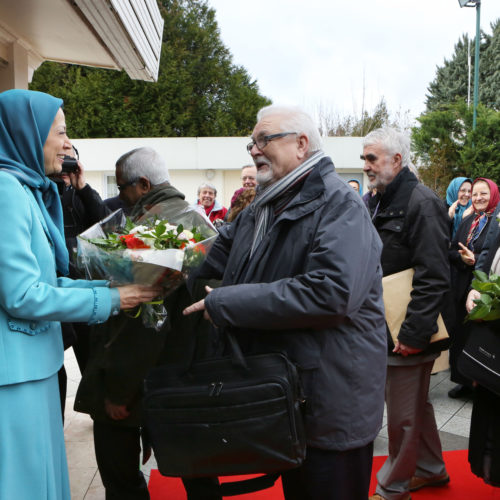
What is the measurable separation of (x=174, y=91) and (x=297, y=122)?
89.4 feet

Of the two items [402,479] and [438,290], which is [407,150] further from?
[402,479]

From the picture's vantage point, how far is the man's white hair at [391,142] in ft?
10.2

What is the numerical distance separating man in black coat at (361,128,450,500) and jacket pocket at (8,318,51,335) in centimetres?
193

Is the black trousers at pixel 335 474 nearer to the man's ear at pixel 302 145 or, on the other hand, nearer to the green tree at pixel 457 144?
the man's ear at pixel 302 145

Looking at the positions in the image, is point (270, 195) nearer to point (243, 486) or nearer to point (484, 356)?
point (243, 486)

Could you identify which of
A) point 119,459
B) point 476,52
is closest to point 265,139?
point 119,459

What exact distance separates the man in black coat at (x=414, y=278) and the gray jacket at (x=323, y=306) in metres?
1.01

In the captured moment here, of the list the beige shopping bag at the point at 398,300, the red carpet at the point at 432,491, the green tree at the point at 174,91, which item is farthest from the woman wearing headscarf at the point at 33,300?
the green tree at the point at 174,91

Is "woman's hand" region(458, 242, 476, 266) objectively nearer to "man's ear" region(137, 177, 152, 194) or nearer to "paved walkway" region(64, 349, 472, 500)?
"paved walkway" region(64, 349, 472, 500)

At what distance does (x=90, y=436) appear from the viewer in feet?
13.6

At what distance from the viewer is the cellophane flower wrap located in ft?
6.56

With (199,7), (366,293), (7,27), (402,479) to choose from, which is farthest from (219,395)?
(199,7)

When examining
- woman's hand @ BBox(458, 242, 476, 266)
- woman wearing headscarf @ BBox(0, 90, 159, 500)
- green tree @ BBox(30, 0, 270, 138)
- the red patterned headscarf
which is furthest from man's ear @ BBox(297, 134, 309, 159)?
green tree @ BBox(30, 0, 270, 138)

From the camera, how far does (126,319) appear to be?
7.84 feet
